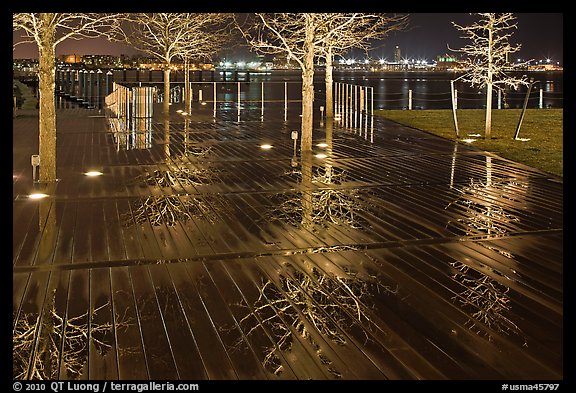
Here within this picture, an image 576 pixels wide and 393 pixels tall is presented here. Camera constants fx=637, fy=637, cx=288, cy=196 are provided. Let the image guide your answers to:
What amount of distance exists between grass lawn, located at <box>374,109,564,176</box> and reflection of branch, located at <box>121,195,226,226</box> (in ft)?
18.5

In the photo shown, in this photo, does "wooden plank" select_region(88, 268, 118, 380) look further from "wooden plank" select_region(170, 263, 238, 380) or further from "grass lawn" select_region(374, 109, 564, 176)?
"grass lawn" select_region(374, 109, 564, 176)

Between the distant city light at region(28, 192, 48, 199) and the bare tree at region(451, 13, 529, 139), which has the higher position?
the bare tree at region(451, 13, 529, 139)

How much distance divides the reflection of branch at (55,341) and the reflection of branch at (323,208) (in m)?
3.08

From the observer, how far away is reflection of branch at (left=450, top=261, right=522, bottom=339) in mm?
4340

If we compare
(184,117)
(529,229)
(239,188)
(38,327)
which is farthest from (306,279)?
(184,117)

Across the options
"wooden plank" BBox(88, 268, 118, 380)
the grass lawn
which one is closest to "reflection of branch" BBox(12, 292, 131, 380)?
"wooden plank" BBox(88, 268, 118, 380)

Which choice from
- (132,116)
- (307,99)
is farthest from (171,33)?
(307,99)

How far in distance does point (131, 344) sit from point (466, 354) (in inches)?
81.2

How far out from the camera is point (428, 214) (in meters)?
7.44

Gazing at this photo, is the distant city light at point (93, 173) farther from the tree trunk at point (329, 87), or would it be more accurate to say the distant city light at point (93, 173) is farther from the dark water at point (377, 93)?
the dark water at point (377, 93)

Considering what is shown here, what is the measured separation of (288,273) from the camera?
5.36 meters

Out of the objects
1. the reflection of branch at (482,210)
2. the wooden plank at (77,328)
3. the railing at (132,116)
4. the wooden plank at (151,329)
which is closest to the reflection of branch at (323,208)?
the reflection of branch at (482,210)
